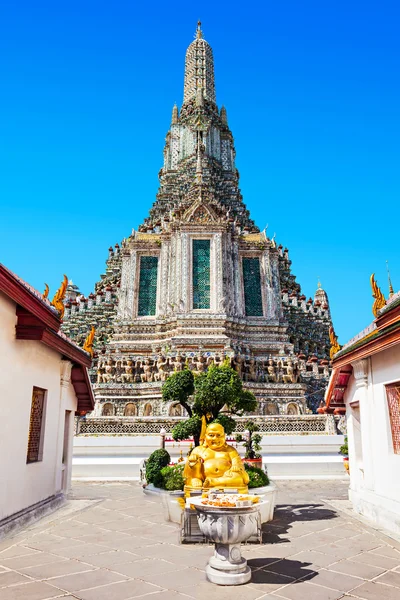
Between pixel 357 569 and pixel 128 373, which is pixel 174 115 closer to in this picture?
pixel 128 373

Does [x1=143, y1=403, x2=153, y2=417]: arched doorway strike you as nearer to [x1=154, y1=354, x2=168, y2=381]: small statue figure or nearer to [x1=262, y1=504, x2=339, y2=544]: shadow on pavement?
[x1=154, y1=354, x2=168, y2=381]: small statue figure

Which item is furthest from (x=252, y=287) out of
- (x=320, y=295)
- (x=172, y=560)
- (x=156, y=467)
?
(x=172, y=560)

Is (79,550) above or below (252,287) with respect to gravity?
below

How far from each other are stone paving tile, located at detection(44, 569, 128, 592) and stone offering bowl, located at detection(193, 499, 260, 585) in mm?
1067

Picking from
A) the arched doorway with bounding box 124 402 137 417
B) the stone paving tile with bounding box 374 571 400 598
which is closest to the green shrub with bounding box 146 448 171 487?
the stone paving tile with bounding box 374 571 400 598

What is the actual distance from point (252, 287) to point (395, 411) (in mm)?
24655

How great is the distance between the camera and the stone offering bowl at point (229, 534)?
490 cm

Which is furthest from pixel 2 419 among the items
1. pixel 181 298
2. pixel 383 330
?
pixel 181 298

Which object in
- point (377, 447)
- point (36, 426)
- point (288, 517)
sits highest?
point (36, 426)

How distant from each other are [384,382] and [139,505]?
232 inches

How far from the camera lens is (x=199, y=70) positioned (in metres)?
50.7

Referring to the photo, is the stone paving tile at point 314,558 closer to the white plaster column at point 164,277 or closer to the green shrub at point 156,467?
the green shrub at point 156,467

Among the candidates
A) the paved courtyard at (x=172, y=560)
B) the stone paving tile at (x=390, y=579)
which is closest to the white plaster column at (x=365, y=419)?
the paved courtyard at (x=172, y=560)

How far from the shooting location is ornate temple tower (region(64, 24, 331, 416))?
86.2ft
